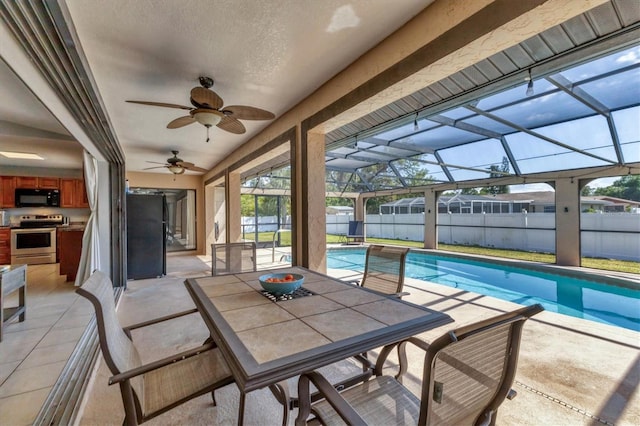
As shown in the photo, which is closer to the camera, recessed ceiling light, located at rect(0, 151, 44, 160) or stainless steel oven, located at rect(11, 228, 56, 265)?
recessed ceiling light, located at rect(0, 151, 44, 160)

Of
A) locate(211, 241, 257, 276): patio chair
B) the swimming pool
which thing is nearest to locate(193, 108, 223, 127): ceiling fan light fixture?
locate(211, 241, 257, 276): patio chair

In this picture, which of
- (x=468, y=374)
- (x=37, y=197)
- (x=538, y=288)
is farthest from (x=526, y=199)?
(x=37, y=197)

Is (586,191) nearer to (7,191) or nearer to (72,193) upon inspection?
(72,193)

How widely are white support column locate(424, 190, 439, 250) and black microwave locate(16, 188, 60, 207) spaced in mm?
10399

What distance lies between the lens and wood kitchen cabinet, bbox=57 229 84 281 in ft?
15.1

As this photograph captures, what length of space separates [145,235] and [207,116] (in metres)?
4.01

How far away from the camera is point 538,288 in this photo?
5.56 metres

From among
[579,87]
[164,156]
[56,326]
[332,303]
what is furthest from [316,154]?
[164,156]

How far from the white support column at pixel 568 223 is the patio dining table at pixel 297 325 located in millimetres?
7057

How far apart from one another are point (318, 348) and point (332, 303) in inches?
21.3

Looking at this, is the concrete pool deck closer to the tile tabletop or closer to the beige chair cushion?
the beige chair cushion

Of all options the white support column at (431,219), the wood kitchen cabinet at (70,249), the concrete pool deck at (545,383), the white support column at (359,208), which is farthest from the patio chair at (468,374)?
the white support column at (359,208)

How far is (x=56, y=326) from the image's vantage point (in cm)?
292

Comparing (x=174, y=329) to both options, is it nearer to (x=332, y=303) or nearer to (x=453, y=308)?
(x=332, y=303)
